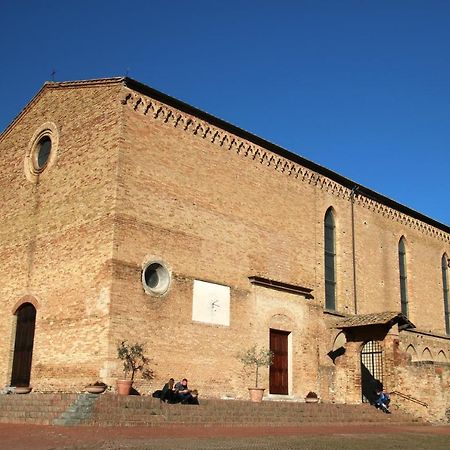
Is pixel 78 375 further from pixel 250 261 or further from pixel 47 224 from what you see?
pixel 250 261

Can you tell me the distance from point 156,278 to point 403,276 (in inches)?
596

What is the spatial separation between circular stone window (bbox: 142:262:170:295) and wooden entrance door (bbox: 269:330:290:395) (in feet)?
16.7

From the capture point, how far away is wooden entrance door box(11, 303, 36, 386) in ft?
63.0

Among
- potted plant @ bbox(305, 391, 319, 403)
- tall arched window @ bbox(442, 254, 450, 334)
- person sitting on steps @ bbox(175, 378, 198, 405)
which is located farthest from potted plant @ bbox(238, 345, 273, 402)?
tall arched window @ bbox(442, 254, 450, 334)

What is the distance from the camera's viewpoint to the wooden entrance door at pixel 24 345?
19.2m

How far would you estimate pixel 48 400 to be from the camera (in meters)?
14.7

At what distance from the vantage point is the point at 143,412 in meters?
14.3

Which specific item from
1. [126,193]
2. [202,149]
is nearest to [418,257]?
[202,149]

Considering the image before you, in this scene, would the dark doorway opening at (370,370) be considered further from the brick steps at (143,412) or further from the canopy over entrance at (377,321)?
the brick steps at (143,412)

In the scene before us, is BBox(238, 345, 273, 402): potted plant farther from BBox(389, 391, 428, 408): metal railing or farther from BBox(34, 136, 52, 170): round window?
BBox(34, 136, 52, 170): round window

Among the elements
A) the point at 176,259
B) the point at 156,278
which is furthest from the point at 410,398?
the point at 156,278

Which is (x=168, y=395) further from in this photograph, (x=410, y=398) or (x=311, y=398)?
(x=410, y=398)

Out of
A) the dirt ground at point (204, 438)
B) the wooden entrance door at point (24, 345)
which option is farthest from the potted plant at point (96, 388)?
the wooden entrance door at point (24, 345)

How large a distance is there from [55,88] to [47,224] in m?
5.11
